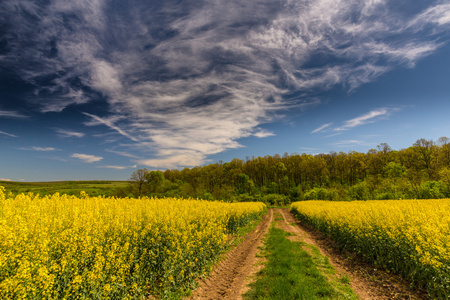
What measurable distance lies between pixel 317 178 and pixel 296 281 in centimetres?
8150

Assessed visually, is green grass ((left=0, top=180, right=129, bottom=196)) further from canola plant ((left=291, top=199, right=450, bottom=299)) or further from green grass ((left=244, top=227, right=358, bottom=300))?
canola plant ((left=291, top=199, right=450, bottom=299))

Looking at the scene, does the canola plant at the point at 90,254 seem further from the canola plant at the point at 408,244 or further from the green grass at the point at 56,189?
the canola plant at the point at 408,244

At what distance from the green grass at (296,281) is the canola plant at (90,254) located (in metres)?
2.55

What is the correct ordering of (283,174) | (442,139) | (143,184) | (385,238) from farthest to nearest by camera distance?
(283,174)
(143,184)
(442,139)
(385,238)

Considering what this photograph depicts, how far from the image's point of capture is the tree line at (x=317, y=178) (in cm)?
4381

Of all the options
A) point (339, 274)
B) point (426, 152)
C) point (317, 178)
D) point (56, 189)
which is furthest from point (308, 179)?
point (56, 189)

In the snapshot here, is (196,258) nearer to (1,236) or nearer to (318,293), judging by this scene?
(318,293)

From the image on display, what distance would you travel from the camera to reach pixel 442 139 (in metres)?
47.8

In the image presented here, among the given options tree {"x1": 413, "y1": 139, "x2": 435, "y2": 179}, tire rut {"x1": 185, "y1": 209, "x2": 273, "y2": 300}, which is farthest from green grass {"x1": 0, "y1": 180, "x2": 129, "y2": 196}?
tree {"x1": 413, "y1": 139, "x2": 435, "y2": 179}

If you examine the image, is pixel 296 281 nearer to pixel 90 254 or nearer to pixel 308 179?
pixel 90 254

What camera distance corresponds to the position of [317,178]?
261ft

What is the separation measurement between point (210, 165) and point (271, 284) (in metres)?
81.3

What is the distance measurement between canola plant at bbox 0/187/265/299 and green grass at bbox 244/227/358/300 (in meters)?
2.55

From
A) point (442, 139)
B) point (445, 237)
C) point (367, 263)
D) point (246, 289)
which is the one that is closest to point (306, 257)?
point (367, 263)
